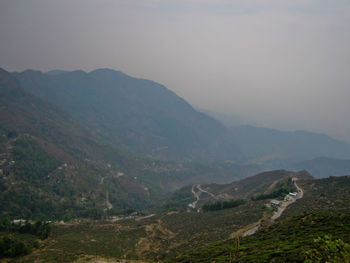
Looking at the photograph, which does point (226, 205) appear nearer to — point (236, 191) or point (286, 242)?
point (286, 242)

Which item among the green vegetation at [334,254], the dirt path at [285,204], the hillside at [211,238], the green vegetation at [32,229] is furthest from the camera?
the dirt path at [285,204]

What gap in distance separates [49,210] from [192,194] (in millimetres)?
89311

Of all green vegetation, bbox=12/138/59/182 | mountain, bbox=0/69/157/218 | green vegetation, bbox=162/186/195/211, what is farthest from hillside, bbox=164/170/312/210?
green vegetation, bbox=12/138/59/182

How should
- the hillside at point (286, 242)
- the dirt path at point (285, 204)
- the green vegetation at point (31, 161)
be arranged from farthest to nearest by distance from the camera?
1. the green vegetation at point (31, 161)
2. the dirt path at point (285, 204)
3. the hillside at point (286, 242)

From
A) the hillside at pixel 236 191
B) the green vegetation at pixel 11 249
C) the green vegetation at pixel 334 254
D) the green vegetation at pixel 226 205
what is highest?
the green vegetation at pixel 334 254

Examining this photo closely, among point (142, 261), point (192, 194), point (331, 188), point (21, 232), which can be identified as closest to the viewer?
point (142, 261)

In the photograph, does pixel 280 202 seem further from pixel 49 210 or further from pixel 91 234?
pixel 49 210

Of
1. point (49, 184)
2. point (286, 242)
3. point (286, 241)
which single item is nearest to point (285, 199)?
point (286, 241)

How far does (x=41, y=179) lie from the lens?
14138cm

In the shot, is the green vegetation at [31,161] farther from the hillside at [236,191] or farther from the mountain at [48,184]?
the hillside at [236,191]

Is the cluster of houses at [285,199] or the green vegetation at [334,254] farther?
the cluster of houses at [285,199]

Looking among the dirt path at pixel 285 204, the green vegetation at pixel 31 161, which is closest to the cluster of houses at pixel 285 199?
the dirt path at pixel 285 204

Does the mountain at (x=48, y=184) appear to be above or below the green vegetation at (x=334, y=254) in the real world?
below

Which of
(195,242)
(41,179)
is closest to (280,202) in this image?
(195,242)
